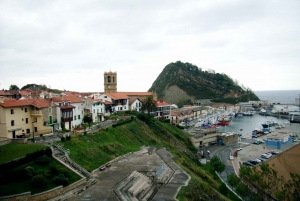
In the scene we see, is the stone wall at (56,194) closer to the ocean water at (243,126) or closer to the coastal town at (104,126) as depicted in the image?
the coastal town at (104,126)

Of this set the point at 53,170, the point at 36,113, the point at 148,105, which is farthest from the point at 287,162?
the point at 36,113

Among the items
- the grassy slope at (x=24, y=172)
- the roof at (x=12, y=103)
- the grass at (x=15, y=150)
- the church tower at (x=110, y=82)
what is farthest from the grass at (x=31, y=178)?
the church tower at (x=110, y=82)

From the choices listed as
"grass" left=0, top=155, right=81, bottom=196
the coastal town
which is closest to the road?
the coastal town

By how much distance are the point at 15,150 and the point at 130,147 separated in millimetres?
15224

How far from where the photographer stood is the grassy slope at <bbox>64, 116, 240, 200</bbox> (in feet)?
76.6

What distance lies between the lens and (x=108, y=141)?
33.8 meters

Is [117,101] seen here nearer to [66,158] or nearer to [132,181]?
[66,158]

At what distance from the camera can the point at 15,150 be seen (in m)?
23.5

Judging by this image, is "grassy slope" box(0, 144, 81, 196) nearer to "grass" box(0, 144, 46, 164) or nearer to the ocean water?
"grass" box(0, 144, 46, 164)

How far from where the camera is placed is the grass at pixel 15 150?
21.5 meters

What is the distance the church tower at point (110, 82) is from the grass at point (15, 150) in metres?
48.1

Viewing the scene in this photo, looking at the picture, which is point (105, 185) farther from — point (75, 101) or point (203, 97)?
point (203, 97)

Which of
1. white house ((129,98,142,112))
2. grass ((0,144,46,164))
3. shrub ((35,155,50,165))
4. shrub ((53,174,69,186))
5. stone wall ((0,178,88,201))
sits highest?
white house ((129,98,142,112))

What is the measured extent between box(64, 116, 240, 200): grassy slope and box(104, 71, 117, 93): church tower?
82.4 feet
